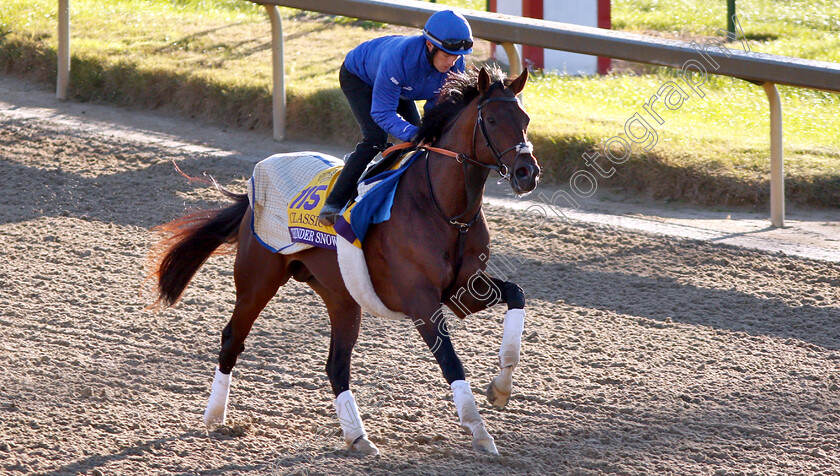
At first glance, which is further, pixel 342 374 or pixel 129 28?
pixel 129 28

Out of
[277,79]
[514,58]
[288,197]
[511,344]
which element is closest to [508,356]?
[511,344]

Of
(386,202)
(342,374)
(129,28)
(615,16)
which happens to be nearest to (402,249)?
(386,202)

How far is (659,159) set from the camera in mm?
7738

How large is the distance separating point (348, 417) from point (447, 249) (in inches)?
35.3

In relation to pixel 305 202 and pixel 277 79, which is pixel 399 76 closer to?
pixel 305 202

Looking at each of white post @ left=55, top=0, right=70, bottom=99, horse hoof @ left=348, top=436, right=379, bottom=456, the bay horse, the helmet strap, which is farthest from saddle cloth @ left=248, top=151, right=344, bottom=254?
white post @ left=55, top=0, right=70, bottom=99

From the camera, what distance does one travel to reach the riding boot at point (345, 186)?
3.99 metres

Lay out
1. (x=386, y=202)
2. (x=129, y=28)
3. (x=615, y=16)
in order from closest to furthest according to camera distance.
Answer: (x=386, y=202) → (x=129, y=28) → (x=615, y=16)

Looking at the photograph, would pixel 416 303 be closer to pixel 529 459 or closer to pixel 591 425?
pixel 529 459

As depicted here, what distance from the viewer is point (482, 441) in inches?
139

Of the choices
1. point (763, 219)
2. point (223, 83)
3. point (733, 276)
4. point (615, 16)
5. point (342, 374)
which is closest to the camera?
point (342, 374)

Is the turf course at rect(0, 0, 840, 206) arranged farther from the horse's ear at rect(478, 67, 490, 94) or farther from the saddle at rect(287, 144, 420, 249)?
the horse's ear at rect(478, 67, 490, 94)

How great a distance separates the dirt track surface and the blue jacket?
1390 millimetres

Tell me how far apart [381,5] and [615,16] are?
19.6 feet
